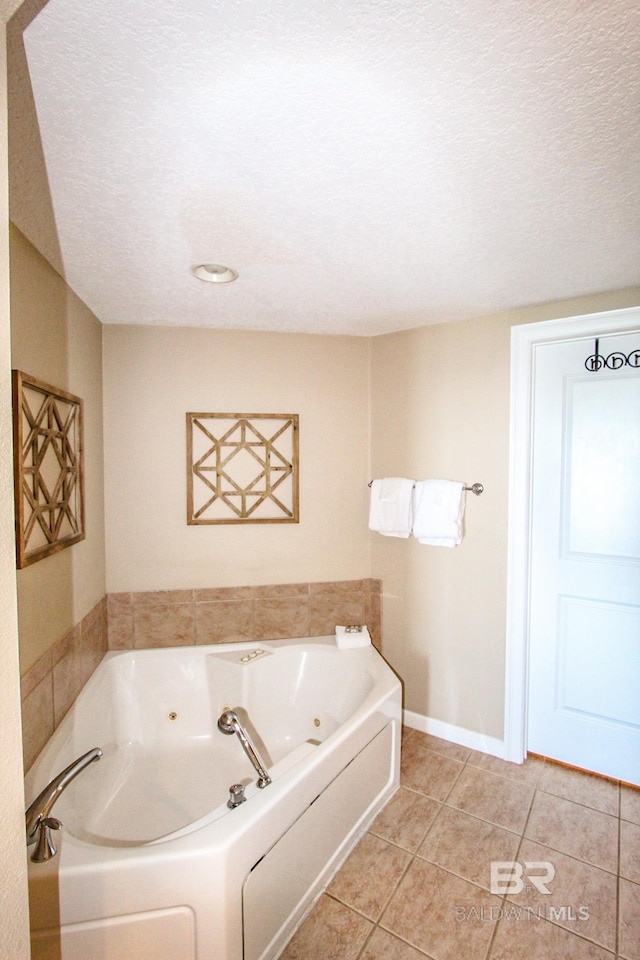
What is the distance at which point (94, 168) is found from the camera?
119 centimetres

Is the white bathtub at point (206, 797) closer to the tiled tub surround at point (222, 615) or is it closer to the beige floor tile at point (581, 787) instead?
the tiled tub surround at point (222, 615)

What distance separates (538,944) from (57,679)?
1877 millimetres

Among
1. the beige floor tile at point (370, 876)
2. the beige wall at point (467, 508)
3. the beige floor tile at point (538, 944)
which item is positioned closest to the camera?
the beige floor tile at point (538, 944)

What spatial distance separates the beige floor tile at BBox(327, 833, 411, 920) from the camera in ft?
5.37

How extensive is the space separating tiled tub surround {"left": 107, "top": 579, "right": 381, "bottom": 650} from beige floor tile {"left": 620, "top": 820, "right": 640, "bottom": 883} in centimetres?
136

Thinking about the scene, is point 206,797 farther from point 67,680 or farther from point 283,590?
point 283,590

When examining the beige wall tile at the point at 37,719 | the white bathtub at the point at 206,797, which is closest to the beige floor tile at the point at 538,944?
the white bathtub at the point at 206,797

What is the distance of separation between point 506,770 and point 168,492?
2.25 meters

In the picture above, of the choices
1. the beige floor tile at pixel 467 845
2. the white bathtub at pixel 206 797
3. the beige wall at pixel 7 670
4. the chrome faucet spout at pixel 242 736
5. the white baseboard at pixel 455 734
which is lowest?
the beige floor tile at pixel 467 845

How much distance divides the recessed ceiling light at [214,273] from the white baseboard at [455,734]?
2.48m

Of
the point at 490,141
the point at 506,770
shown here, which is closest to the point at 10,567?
the point at 490,141

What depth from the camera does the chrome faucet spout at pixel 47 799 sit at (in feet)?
4.16

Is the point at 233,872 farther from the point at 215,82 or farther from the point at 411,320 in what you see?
the point at 411,320

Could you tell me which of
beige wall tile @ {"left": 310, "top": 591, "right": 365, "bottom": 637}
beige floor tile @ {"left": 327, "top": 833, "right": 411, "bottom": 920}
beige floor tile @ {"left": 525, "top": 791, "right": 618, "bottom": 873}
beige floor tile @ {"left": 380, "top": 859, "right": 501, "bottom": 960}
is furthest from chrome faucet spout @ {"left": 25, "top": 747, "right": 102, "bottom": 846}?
beige floor tile @ {"left": 525, "top": 791, "right": 618, "bottom": 873}
